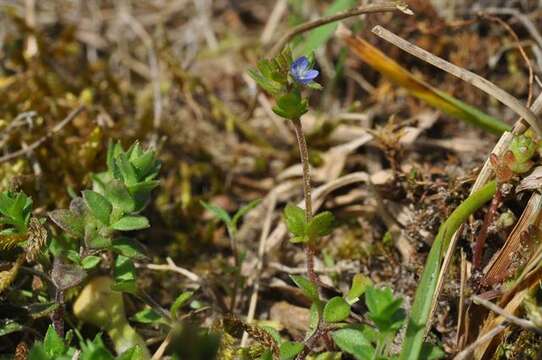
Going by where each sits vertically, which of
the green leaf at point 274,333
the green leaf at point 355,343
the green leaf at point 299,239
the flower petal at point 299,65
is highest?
the flower petal at point 299,65

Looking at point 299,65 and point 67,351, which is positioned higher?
point 299,65

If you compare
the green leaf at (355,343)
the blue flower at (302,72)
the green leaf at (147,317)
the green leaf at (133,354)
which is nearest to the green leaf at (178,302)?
the green leaf at (147,317)

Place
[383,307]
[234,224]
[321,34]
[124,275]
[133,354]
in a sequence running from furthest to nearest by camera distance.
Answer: [321,34], [234,224], [124,275], [133,354], [383,307]

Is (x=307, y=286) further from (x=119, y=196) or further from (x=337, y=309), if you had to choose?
(x=119, y=196)

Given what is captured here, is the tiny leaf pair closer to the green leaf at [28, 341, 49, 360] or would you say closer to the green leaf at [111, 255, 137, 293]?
the green leaf at [111, 255, 137, 293]

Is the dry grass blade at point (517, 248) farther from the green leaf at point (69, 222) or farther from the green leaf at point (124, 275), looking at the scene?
the green leaf at point (69, 222)

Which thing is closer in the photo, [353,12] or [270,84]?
[270,84]

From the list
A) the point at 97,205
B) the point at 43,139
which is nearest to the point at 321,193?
the point at 97,205
